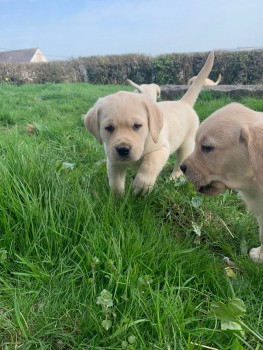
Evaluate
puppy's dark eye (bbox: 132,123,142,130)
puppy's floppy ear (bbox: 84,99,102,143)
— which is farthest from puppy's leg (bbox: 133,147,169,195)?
puppy's floppy ear (bbox: 84,99,102,143)

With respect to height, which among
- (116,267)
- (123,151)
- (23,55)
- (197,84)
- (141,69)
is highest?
(197,84)

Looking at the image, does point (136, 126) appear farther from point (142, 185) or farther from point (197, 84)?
point (197, 84)

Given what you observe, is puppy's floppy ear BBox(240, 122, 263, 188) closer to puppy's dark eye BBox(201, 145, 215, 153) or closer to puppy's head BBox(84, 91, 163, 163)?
puppy's dark eye BBox(201, 145, 215, 153)

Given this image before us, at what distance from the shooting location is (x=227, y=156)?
7.38 feet

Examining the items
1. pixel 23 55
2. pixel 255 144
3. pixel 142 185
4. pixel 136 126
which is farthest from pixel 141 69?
pixel 23 55

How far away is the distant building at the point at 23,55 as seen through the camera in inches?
1251

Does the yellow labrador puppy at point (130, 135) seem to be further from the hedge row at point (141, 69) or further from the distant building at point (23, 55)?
the distant building at point (23, 55)

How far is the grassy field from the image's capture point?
1619 mm

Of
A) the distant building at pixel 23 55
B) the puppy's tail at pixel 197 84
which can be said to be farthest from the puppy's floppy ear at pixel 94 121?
the distant building at pixel 23 55

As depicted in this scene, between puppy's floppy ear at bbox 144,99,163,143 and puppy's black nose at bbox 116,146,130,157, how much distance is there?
0.28m

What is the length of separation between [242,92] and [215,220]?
212 inches

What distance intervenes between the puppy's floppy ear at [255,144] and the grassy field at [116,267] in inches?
22.3

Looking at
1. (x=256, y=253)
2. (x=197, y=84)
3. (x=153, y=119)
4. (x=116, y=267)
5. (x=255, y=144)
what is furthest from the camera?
(x=197, y=84)

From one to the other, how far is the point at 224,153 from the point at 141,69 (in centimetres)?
1551
